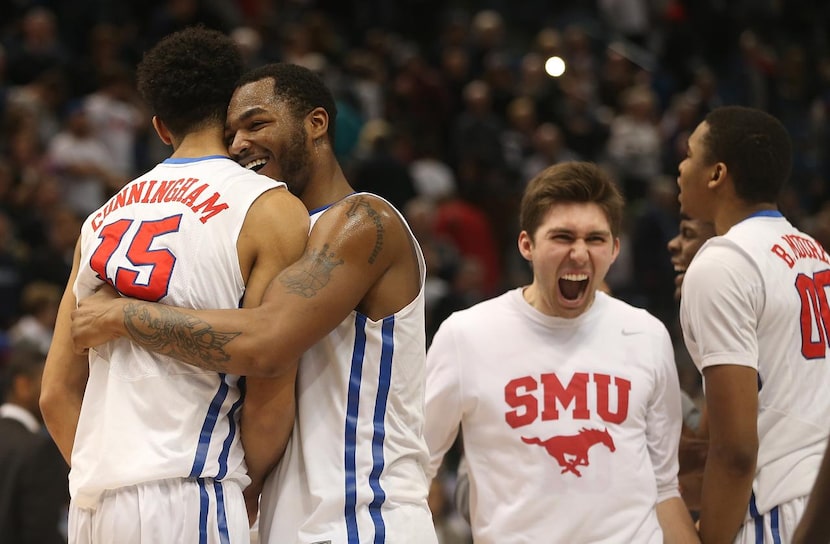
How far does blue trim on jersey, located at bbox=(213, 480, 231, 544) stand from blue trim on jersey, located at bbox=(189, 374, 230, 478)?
98mm

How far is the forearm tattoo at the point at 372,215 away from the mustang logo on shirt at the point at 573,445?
1138mm

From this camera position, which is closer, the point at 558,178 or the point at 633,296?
the point at 558,178

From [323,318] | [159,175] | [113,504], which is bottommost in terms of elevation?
[113,504]

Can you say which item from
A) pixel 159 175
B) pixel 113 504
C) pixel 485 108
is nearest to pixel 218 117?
pixel 159 175

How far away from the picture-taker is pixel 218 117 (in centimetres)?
396

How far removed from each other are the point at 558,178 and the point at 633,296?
785 centimetres

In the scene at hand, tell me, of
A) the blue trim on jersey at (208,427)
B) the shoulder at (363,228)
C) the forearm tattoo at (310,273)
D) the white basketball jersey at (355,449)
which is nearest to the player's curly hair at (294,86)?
the shoulder at (363,228)

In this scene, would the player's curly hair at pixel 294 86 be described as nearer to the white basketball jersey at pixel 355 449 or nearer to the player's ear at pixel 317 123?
the player's ear at pixel 317 123

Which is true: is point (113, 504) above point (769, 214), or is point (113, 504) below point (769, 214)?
below

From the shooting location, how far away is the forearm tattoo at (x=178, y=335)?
3.48m

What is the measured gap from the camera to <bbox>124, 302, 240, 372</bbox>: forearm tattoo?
3477mm

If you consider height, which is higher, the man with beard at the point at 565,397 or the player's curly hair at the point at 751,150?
the player's curly hair at the point at 751,150

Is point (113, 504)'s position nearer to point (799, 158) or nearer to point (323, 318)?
point (323, 318)

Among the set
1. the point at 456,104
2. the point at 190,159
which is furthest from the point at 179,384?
the point at 456,104
